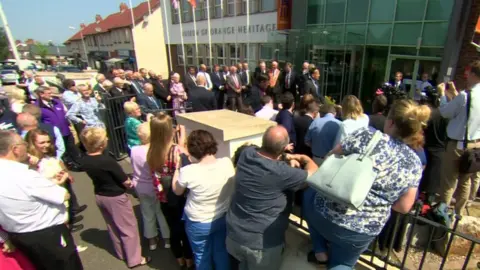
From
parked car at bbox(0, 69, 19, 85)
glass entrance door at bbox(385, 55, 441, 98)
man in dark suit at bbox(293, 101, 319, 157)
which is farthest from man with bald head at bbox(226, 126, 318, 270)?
parked car at bbox(0, 69, 19, 85)

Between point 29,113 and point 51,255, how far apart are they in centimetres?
240

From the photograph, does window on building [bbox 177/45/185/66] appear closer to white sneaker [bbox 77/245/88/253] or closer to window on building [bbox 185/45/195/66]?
Result: window on building [bbox 185/45/195/66]

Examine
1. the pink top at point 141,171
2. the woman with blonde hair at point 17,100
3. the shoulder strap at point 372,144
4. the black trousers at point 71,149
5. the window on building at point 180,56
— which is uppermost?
the window on building at point 180,56

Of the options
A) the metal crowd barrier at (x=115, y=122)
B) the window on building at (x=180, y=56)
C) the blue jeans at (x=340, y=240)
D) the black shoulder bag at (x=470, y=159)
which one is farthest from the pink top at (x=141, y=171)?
the window on building at (x=180, y=56)

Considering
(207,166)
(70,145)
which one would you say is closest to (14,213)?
(207,166)

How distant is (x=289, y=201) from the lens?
80.4 inches

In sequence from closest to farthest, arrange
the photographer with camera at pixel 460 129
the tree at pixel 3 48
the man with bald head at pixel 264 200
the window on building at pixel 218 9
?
the man with bald head at pixel 264 200
the photographer with camera at pixel 460 129
the window on building at pixel 218 9
the tree at pixel 3 48

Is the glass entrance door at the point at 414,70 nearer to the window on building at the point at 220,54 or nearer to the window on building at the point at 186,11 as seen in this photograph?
the window on building at the point at 220,54

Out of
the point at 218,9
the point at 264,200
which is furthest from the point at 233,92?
the point at 218,9

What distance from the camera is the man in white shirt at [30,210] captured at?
1.91 metres

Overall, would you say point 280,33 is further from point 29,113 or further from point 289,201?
point 289,201

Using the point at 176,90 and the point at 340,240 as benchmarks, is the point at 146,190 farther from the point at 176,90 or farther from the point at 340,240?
the point at 176,90

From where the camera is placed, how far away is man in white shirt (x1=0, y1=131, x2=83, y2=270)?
1912 millimetres

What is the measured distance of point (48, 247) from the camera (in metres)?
2.15
